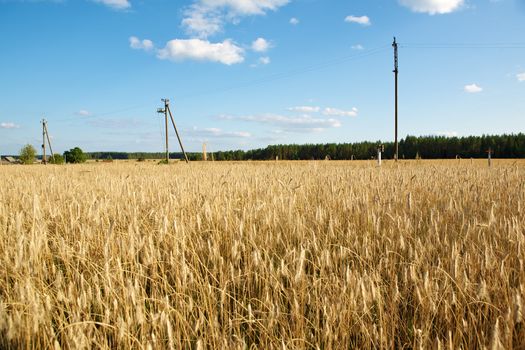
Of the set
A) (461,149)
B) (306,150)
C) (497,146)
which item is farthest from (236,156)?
(497,146)

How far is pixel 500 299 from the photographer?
5.64ft

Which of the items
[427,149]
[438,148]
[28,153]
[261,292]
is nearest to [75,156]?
[28,153]

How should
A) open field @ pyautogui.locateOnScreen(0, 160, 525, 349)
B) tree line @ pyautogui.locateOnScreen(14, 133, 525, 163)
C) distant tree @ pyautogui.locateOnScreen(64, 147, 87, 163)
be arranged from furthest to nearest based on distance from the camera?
tree line @ pyautogui.locateOnScreen(14, 133, 525, 163)
distant tree @ pyautogui.locateOnScreen(64, 147, 87, 163)
open field @ pyautogui.locateOnScreen(0, 160, 525, 349)

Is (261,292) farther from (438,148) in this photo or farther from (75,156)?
(438,148)

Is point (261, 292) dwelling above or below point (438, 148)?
below

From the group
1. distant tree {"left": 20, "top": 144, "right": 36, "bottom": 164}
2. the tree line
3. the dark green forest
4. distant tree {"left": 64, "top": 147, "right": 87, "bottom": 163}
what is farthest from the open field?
distant tree {"left": 20, "top": 144, "right": 36, "bottom": 164}

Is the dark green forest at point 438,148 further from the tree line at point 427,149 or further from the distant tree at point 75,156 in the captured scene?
the distant tree at point 75,156

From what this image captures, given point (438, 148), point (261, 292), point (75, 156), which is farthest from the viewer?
point (438, 148)

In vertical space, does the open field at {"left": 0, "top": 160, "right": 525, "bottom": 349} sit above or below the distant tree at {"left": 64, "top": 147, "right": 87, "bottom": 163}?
below

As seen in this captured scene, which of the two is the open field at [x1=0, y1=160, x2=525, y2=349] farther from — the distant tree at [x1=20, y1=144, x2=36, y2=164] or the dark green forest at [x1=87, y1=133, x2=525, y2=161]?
the distant tree at [x1=20, y1=144, x2=36, y2=164]

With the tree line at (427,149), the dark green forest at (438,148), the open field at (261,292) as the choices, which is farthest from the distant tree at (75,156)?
the open field at (261,292)

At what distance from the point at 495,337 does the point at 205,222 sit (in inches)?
100

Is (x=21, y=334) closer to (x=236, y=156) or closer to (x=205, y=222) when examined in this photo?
(x=205, y=222)

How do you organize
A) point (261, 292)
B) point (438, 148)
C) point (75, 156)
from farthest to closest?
point (438, 148)
point (75, 156)
point (261, 292)
